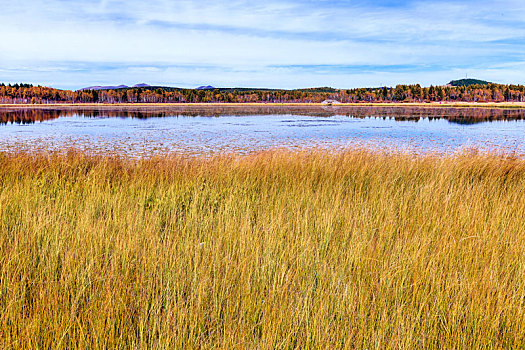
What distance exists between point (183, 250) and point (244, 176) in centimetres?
386

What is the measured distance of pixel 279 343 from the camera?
7.13 feet

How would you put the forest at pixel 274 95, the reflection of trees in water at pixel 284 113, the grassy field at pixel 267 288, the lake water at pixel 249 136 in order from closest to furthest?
the grassy field at pixel 267 288 < the lake water at pixel 249 136 < the reflection of trees in water at pixel 284 113 < the forest at pixel 274 95

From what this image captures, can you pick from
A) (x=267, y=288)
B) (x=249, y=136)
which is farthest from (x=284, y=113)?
(x=267, y=288)

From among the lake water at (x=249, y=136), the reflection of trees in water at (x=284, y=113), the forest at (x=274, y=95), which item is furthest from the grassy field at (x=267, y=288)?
the forest at (x=274, y=95)

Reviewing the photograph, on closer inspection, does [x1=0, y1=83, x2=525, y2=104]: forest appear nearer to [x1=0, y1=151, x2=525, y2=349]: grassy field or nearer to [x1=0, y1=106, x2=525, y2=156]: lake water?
[x1=0, y1=106, x2=525, y2=156]: lake water

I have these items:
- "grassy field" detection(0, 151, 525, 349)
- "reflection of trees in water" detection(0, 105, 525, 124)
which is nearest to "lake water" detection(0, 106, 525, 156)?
"grassy field" detection(0, 151, 525, 349)

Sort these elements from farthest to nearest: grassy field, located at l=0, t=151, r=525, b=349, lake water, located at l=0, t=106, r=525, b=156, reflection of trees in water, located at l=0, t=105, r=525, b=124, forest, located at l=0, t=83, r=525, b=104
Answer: forest, located at l=0, t=83, r=525, b=104 < reflection of trees in water, located at l=0, t=105, r=525, b=124 < lake water, located at l=0, t=106, r=525, b=156 < grassy field, located at l=0, t=151, r=525, b=349

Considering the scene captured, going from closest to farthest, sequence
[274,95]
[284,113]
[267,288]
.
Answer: [267,288], [284,113], [274,95]

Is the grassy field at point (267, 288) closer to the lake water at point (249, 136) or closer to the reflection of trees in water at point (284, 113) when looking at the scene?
the lake water at point (249, 136)

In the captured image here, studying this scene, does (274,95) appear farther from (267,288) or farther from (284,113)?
(267,288)

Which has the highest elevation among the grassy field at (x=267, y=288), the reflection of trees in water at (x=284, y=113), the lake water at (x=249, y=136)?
the reflection of trees in water at (x=284, y=113)

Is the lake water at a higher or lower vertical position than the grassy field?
higher

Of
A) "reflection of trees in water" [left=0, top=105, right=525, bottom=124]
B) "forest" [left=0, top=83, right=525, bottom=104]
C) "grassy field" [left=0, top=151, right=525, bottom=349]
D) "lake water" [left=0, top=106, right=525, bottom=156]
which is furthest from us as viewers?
"forest" [left=0, top=83, right=525, bottom=104]

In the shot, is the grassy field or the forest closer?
the grassy field
